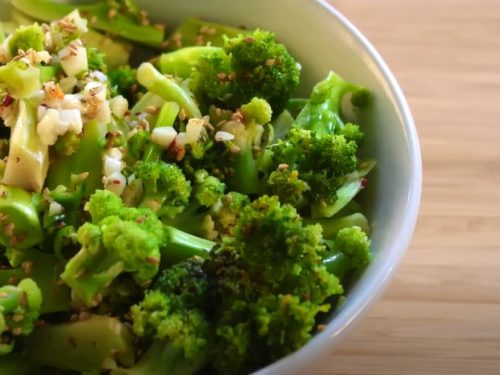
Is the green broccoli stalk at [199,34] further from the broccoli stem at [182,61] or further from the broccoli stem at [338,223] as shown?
the broccoli stem at [338,223]

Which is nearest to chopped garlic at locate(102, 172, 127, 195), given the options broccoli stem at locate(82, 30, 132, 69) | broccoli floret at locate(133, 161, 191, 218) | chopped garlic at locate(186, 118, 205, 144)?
broccoli floret at locate(133, 161, 191, 218)

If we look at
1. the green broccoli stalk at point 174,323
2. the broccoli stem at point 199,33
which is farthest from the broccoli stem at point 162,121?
the broccoli stem at point 199,33

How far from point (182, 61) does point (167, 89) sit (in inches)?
5.9

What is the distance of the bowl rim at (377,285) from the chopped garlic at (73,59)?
0.54 meters

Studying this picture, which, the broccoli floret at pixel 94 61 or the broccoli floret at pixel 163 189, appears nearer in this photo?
the broccoli floret at pixel 163 189

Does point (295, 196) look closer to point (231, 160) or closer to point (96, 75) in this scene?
point (231, 160)

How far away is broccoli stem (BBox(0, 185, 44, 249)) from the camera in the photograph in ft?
3.41

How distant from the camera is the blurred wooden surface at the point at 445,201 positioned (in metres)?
1.34

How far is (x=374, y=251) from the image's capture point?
1147mm

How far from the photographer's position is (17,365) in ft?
3.39

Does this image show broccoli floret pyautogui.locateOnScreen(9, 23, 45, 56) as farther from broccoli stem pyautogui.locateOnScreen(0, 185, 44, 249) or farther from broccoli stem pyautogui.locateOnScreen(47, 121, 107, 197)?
broccoli stem pyautogui.locateOnScreen(0, 185, 44, 249)

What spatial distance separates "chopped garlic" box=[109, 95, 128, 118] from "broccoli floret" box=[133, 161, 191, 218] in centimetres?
19

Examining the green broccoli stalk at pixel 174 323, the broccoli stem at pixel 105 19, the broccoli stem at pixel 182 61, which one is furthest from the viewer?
the broccoli stem at pixel 105 19

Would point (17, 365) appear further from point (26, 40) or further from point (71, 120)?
point (26, 40)
